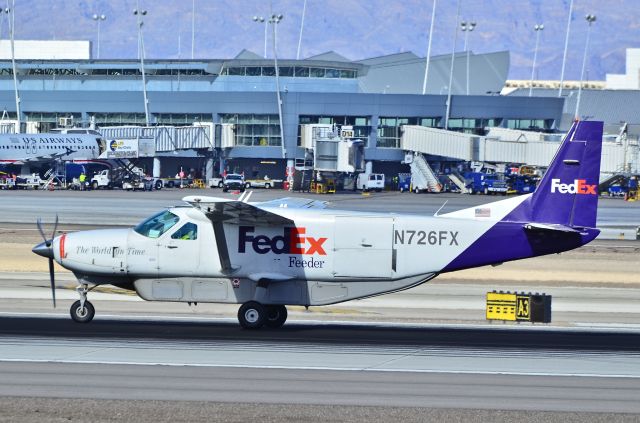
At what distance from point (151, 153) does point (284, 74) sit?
26.0 meters

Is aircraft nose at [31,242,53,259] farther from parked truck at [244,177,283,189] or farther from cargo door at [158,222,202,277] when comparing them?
parked truck at [244,177,283,189]

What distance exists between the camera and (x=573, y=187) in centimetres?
2981

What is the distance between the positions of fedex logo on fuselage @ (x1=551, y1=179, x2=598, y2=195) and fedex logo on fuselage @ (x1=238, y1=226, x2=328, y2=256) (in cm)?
603

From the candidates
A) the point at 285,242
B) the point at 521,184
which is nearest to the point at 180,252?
the point at 285,242

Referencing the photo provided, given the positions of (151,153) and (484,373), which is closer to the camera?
(484,373)

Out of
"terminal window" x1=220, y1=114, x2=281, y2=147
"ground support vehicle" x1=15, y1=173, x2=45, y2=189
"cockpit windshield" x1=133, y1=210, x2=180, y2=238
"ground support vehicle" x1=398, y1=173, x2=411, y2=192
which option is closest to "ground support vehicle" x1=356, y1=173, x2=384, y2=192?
"ground support vehicle" x1=398, y1=173, x2=411, y2=192

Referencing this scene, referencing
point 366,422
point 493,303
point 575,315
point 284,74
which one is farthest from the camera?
point 284,74

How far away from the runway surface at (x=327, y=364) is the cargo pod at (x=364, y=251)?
5.07ft

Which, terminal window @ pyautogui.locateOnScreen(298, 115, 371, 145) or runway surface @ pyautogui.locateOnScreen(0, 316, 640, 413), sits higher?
terminal window @ pyautogui.locateOnScreen(298, 115, 371, 145)

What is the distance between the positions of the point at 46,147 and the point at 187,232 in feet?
254

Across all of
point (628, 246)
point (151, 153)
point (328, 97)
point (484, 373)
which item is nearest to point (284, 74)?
point (328, 97)

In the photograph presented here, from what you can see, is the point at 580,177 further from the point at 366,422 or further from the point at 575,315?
the point at 366,422

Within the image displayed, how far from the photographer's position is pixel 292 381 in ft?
73.9

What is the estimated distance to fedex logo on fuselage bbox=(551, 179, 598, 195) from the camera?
29812 mm
